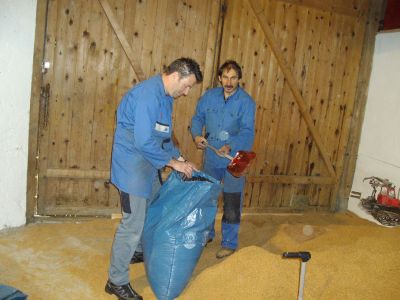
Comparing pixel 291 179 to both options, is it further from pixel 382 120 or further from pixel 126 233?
pixel 126 233

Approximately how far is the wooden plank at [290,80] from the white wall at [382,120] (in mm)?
469

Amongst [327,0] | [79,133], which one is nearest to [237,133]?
[79,133]

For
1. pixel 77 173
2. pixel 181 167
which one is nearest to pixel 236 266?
pixel 181 167

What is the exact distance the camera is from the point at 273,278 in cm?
293

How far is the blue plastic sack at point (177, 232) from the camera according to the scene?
2824 mm

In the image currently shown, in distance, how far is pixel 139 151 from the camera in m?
2.71

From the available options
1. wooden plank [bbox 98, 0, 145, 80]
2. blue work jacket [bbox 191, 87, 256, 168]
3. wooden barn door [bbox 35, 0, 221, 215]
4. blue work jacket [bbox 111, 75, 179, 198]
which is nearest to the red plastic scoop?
blue work jacket [bbox 191, 87, 256, 168]

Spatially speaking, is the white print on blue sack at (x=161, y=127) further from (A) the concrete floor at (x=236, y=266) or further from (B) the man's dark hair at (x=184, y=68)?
(A) the concrete floor at (x=236, y=266)

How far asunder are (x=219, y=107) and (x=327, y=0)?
203 cm

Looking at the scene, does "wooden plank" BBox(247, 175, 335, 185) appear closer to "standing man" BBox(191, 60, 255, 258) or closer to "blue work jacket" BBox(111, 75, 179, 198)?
"standing man" BBox(191, 60, 255, 258)

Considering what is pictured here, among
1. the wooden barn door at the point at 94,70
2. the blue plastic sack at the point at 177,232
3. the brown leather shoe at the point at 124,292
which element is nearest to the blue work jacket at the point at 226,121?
the wooden barn door at the point at 94,70

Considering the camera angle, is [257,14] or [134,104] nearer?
[134,104]

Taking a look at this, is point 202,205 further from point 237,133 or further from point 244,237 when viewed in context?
point 244,237

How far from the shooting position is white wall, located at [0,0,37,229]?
344 centimetres
